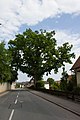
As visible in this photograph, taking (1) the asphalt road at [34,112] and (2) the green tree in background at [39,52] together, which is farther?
(2) the green tree in background at [39,52]

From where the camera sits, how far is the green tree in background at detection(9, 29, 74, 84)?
8238cm

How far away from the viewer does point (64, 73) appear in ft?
208

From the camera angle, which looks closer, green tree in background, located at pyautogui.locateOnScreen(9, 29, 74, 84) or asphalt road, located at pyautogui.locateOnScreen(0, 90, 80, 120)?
asphalt road, located at pyautogui.locateOnScreen(0, 90, 80, 120)

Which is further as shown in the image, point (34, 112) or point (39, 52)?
point (39, 52)

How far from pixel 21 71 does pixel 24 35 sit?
10375mm

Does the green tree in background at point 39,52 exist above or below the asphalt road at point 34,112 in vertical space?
above

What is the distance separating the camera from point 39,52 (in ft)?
276

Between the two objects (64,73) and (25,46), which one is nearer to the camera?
(64,73)

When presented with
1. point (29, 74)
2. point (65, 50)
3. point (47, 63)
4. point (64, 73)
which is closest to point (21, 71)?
point (29, 74)

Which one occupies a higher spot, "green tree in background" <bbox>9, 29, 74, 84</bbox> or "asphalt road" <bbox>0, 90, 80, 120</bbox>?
"green tree in background" <bbox>9, 29, 74, 84</bbox>

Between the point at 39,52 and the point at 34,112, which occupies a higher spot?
the point at 39,52

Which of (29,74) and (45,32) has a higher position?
(45,32)

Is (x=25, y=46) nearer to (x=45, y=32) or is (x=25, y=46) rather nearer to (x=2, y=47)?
(x=45, y=32)

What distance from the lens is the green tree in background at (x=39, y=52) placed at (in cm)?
8238
